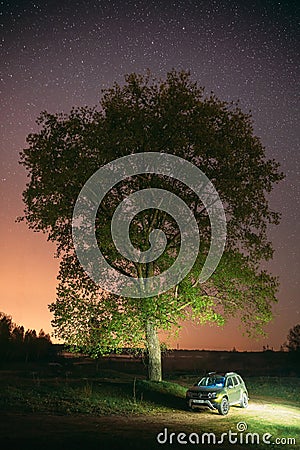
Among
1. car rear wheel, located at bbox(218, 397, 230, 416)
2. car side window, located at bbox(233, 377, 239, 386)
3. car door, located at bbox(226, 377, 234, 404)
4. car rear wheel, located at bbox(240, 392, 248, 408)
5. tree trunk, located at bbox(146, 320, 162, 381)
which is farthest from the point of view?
tree trunk, located at bbox(146, 320, 162, 381)

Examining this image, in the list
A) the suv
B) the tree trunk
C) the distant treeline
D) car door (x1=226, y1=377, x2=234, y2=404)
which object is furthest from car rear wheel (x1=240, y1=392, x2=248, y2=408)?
the distant treeline

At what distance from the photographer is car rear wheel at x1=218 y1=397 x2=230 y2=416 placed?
24984 millimetres

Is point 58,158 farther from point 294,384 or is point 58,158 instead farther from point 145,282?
point 294,384

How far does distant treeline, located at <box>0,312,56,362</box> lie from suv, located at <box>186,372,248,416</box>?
284 feet

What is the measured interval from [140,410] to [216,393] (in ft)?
11.8

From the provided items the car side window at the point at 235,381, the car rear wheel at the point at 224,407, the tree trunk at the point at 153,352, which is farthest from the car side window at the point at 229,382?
the tree trunk at the point at 153,352

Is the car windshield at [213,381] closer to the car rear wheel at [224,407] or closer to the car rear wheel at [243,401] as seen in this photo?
the car rear wheel at [224,407]

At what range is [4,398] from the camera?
2508cm

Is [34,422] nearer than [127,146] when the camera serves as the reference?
Yes

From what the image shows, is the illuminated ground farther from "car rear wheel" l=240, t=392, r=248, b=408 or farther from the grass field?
"car rear wheel" l=240, t=392, r=248, b=408

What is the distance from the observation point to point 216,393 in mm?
25359

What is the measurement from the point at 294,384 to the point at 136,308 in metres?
21.1

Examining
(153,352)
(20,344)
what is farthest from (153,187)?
(20,344)

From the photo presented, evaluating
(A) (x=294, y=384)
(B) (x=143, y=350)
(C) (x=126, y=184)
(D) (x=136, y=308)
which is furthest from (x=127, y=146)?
(A) (x=294, y=384)
